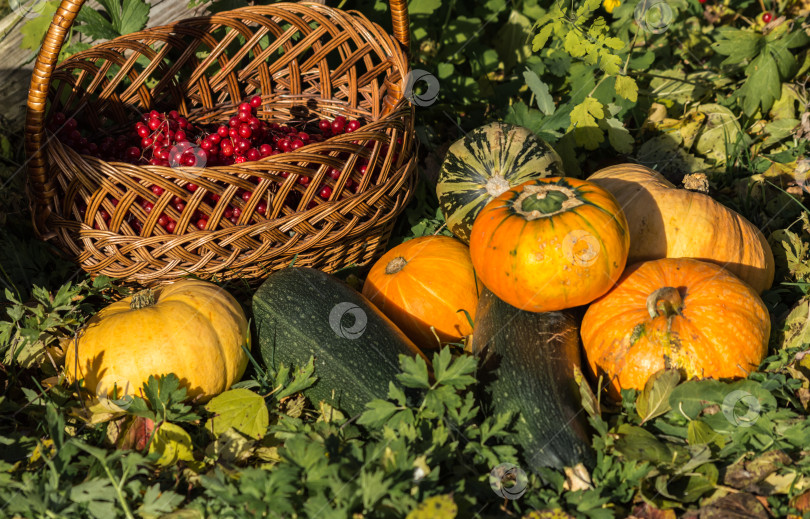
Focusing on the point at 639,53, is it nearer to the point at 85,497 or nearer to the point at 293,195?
the point at 293,195

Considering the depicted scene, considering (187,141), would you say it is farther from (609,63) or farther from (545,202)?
(609,63)

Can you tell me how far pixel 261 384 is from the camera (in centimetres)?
259

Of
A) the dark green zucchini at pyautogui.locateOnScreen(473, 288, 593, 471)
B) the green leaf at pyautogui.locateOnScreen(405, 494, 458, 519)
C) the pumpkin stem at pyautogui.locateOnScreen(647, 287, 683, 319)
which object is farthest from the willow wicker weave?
the green leaf at pyautogui.locateOnScreen(405, 494, 458, 519)

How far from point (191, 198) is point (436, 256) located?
107cm

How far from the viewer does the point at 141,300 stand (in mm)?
2553

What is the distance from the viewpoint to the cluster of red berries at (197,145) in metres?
2.81

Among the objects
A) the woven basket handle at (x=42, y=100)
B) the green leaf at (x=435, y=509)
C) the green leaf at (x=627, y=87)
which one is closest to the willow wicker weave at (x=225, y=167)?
the woven basket handle at (x=42, y=100)

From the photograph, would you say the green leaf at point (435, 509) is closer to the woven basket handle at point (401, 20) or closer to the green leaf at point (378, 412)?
the green leaf at point (378, 412)

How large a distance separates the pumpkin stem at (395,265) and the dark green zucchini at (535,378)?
1.32 feet

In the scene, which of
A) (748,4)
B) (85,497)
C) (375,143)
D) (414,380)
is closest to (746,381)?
(414,380)

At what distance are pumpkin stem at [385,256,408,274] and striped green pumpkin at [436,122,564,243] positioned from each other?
0.35 meters

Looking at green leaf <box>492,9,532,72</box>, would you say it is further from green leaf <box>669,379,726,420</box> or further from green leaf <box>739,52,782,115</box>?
green leaf <box>669,379,726,420</box>

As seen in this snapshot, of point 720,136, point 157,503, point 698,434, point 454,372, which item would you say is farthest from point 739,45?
point 157,503

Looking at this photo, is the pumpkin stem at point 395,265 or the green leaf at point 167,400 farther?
the pumpkin stem at point 395,265
